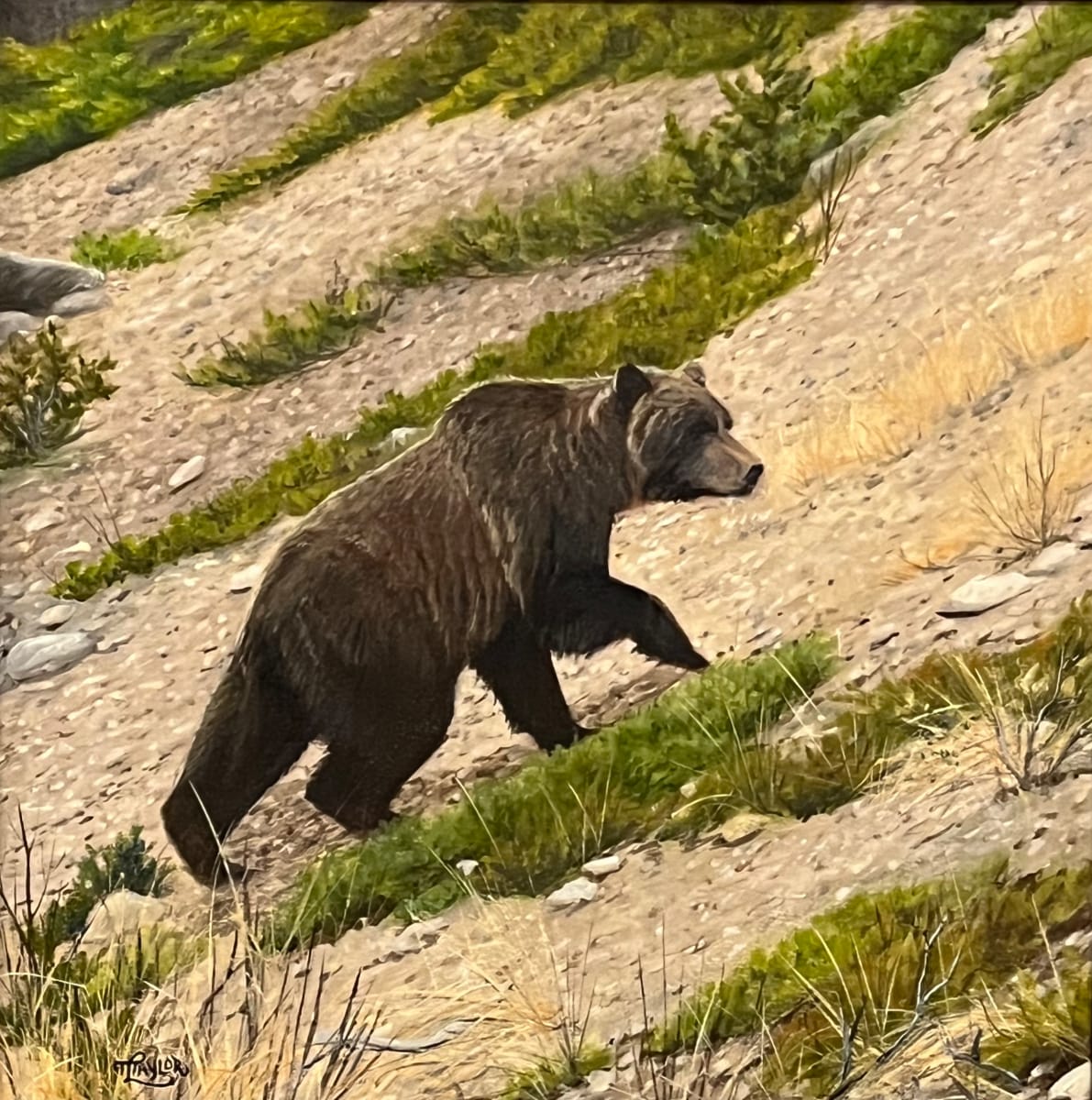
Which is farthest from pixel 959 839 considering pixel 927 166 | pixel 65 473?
pixel 65 473

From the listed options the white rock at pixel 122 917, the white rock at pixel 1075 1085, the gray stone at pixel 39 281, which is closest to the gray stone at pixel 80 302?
the gray stone at pixel 39 281

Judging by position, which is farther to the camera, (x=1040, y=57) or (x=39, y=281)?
(x=39, y=281)

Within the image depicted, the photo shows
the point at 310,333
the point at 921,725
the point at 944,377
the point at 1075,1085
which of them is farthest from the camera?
the point at 310,333

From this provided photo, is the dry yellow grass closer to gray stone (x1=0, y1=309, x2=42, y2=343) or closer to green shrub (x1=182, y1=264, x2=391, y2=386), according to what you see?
green shrub (x1=182, y1=264, x2=391, y2=386)

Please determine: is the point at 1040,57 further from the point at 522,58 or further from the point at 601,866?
the point at 601,866

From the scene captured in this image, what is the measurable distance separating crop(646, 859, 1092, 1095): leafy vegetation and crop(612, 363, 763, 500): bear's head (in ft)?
1.92

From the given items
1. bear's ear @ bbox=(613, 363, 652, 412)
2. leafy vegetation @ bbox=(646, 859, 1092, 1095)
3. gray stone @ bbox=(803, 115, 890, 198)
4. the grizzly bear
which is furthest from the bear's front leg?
gray stone @ bbox=(803, 115, 890, 198)

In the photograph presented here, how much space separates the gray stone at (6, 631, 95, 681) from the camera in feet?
6.89

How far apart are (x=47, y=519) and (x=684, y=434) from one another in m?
0.99

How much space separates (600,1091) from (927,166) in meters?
1.29

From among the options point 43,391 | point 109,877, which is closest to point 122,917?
point 109,877

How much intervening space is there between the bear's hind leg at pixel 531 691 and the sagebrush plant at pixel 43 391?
0.76m

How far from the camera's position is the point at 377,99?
6.91 ft
